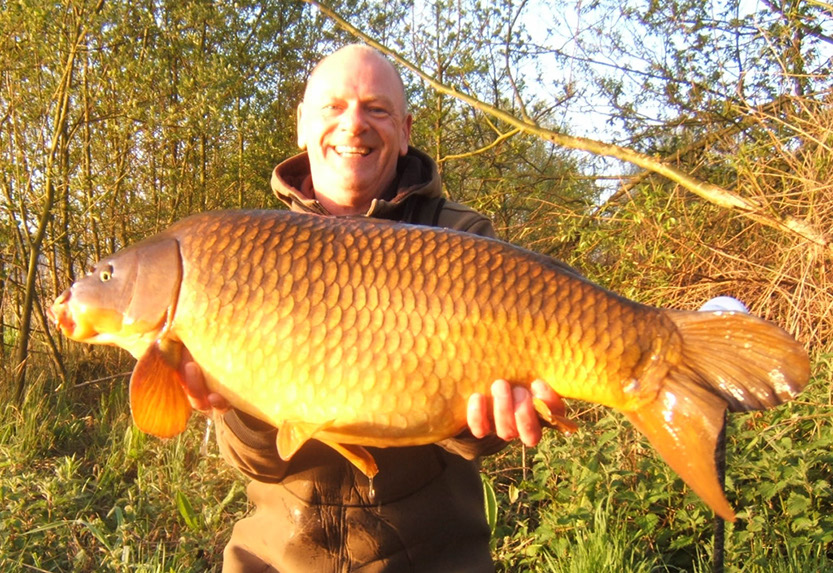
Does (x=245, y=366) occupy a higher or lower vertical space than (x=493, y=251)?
lower

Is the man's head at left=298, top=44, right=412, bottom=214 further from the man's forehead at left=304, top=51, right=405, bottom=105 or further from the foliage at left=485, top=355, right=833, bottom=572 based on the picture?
the foliage at left=485, top=355, right=833, bottom=572

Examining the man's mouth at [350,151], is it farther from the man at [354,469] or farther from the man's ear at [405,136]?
the man's ear at [405,136]

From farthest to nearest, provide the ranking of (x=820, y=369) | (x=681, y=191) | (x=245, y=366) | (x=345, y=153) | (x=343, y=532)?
(x=681, y=191), (x=820, y=369), (x=345, y=153), (x=343, y=532), (x=245, y=366)

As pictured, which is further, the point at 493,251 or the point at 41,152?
the point at 41,152

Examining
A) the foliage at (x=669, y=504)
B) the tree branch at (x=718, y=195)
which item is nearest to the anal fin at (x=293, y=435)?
the foliage at (x=669, y=504)

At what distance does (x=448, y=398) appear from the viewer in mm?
1261

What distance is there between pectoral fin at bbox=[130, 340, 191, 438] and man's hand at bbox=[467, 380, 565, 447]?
1.80 feet

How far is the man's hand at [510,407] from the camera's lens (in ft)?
4.13

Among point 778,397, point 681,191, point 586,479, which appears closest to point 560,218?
point 681,191

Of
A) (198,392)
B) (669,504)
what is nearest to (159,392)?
(198,392)

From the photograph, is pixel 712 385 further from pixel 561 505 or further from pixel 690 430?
pixel 561 505

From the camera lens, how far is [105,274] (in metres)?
1.43

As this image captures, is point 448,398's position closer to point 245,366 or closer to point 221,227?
point 245,366

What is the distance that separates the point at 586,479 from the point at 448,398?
132 cm
